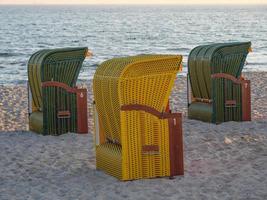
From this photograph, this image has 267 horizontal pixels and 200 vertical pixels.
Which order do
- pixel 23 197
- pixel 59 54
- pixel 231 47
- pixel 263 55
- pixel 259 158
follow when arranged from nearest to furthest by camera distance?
pixel 23 197 → pixel 259 158 → pixel 59 54 → pixel 231 47 → pixel 263 55

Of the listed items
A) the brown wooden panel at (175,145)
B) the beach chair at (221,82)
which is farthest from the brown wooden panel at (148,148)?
the beach chair at (221,82)

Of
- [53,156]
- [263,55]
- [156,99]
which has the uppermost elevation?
[156,99]

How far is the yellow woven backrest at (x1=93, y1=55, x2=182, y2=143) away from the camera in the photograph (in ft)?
28.4

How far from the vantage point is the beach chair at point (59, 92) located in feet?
40.4

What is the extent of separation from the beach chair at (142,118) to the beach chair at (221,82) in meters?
4.13

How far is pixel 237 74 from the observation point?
530 inches

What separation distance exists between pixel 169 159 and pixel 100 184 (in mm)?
871

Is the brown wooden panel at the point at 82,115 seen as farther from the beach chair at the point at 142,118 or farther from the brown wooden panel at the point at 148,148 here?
the brown wooden panel at the point at 148,148

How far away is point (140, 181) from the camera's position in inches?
347

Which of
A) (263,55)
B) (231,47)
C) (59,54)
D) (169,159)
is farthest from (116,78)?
(263,55)

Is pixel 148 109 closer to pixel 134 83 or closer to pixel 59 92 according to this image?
pixel 134 83

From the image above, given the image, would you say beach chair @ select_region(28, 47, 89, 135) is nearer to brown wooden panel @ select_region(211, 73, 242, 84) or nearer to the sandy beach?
the sandy beach

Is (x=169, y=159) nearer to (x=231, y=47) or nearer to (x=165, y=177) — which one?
(x=165, y=177)

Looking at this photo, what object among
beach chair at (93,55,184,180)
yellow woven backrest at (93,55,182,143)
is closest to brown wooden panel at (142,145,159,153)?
beach chair at (93,55,184,180)
